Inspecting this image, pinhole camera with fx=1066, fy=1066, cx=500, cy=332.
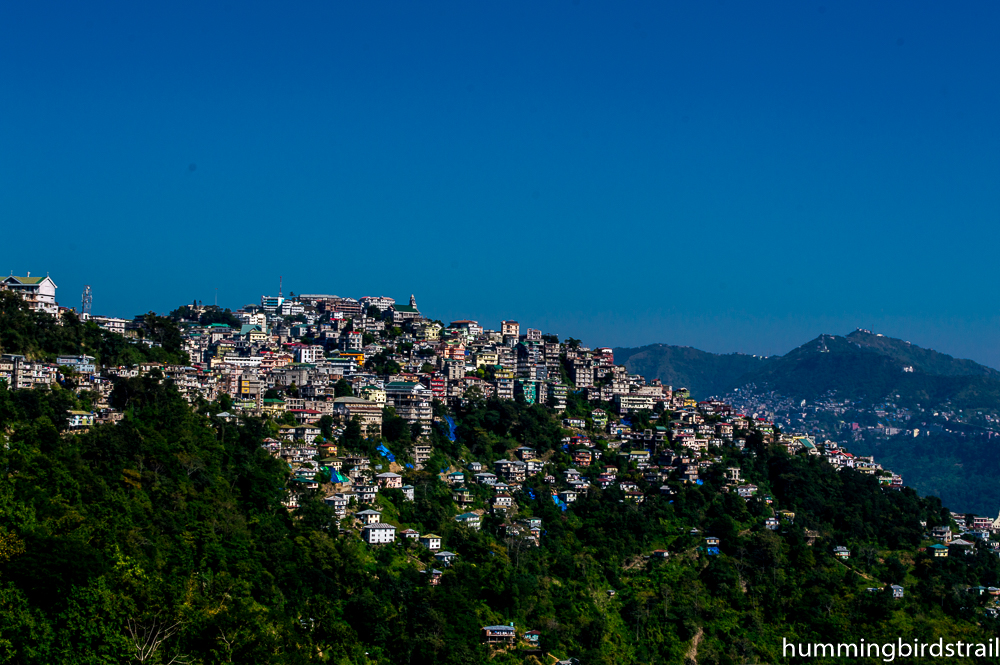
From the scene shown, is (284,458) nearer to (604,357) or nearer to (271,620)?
(271,620)

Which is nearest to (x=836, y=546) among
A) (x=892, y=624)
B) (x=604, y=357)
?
(x=892, y=624)

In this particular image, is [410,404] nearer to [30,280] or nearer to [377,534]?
[377,534]

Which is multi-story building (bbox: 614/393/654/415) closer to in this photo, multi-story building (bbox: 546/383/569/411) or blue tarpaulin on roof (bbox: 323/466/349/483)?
multi-story building (bbox: 546/383/569/411)

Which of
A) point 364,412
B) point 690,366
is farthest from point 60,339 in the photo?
point 690,366

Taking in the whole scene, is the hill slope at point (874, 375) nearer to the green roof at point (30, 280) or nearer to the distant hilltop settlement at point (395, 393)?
the distant hilltop settlement at point (395, 393)

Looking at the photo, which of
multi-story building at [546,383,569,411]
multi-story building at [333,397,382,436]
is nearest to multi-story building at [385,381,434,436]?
multi-story building at [333,397,382,436]

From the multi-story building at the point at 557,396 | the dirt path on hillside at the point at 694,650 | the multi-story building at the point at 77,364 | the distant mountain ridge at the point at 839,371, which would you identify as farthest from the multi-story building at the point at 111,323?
the distant mountain ridge at the point at 839,371
